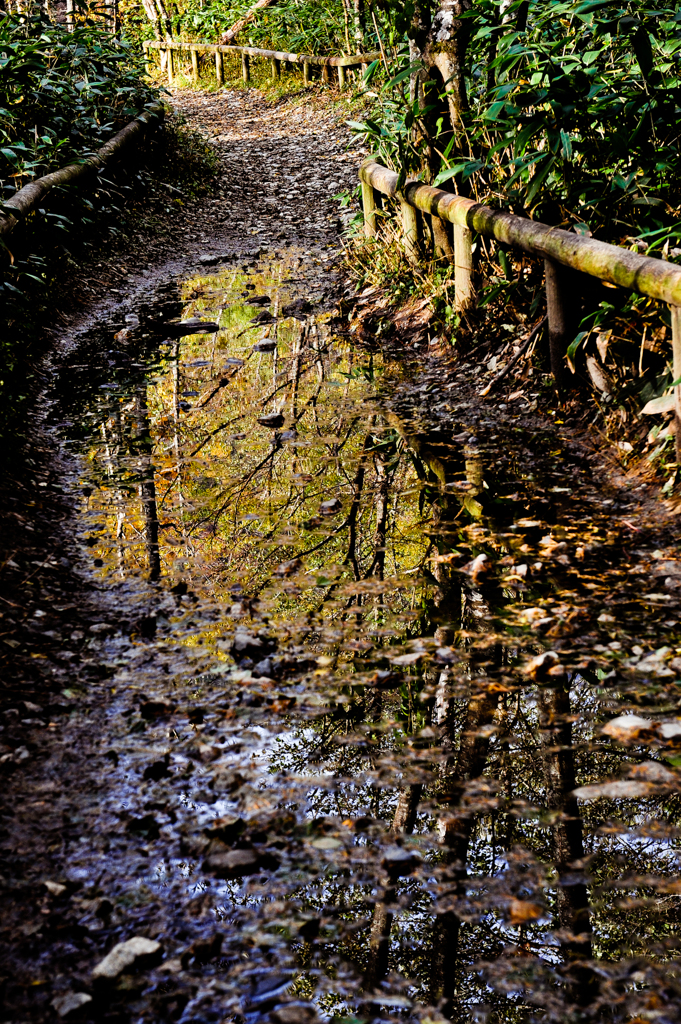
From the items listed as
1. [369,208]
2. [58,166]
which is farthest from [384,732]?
[58,166]

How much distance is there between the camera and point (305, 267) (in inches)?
336

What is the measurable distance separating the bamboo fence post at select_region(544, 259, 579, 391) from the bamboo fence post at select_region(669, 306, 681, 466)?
84cm

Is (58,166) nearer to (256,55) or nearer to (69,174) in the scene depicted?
(69,174)

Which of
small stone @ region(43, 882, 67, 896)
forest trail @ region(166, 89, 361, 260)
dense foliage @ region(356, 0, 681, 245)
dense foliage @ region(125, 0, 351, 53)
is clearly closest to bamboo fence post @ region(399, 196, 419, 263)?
dense foliage @ region(356, 0, 681, 245)

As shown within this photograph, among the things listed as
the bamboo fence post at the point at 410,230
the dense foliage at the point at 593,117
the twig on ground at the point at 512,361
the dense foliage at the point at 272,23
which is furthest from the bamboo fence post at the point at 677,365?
the dense foliage at the point at 272,23

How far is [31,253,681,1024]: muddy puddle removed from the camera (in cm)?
173

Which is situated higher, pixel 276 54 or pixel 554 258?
pixel 276 54

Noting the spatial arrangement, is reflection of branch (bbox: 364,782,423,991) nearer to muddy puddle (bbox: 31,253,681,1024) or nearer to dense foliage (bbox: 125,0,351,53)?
muddy puddle (bbox: 31,253,681,1024)

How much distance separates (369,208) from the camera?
748cm

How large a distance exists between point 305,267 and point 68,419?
406 centimetres

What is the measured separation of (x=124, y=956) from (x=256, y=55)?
21.6 metres

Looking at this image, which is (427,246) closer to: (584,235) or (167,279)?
(584,235)

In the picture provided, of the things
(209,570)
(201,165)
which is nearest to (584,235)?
(209,570)

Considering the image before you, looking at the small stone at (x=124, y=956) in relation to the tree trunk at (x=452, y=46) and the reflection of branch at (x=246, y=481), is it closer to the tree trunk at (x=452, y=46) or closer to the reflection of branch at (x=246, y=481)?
the reflection of branch at (x=246, y=481)
